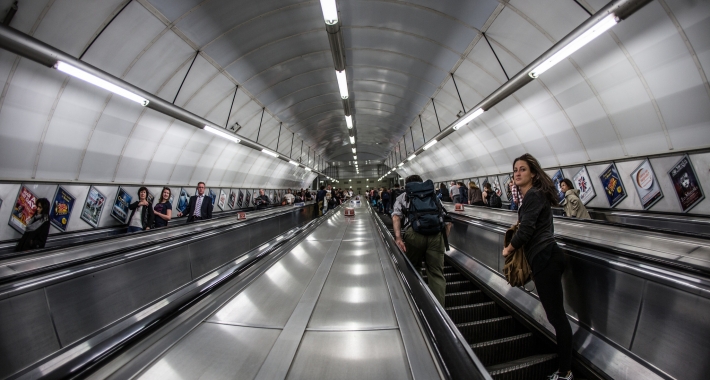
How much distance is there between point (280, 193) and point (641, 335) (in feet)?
83.2

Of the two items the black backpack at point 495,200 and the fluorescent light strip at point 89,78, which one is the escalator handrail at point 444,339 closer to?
the fluorescent light strip at point 89,78

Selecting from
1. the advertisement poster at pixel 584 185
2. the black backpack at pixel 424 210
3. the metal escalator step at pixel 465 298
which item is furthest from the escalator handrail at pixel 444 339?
the advertisement poster at pixel 584 185

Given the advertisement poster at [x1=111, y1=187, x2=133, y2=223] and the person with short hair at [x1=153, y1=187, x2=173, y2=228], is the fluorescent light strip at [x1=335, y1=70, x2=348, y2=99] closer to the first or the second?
the person with short hair at [x1=153, y1=187, x2=173, y2=228]

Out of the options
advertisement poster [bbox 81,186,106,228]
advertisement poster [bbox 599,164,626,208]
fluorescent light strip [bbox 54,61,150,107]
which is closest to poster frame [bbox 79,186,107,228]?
advertisement poster [bbox 81,186,106,228]

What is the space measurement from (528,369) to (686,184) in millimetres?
8025

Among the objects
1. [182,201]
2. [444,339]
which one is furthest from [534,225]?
[182,201]

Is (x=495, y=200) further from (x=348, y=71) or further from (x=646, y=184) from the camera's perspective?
(x=348, y=71)

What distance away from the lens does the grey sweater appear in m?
2.02

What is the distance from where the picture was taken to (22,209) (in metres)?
6.19

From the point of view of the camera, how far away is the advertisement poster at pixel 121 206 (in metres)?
8.61

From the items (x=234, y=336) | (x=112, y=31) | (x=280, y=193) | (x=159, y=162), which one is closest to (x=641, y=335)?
(x=234, y=336)

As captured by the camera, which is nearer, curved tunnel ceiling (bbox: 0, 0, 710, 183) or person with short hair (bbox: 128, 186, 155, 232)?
curved tunnel ceiling (bbox: 0, 0, 710, 183)

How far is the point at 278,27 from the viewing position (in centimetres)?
756

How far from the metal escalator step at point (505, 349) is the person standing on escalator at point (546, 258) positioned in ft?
1.37
